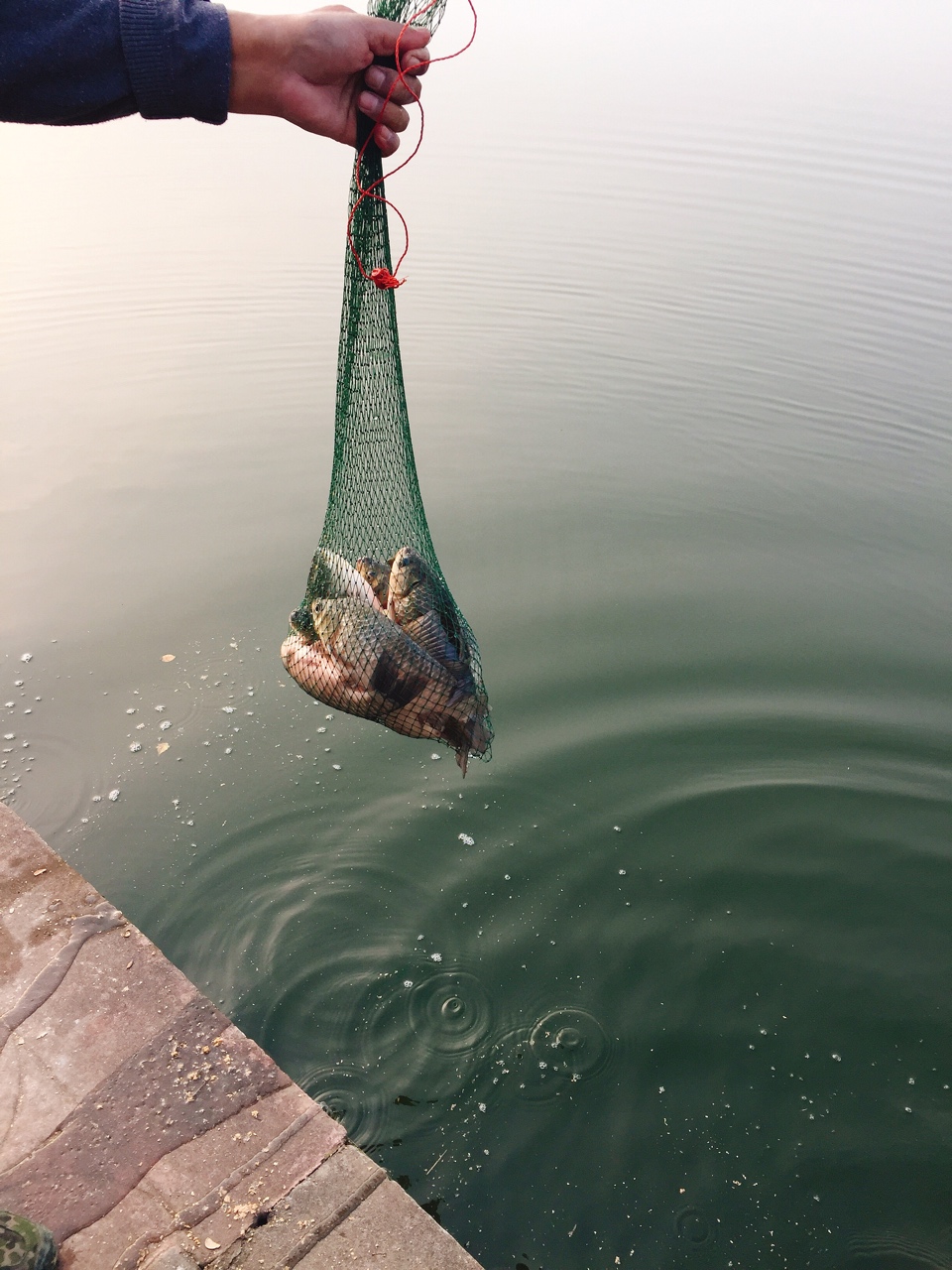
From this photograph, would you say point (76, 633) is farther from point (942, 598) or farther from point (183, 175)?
point (183, 175)

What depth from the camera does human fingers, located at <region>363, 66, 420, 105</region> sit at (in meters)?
2.60

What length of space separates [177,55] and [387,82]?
2.51ft

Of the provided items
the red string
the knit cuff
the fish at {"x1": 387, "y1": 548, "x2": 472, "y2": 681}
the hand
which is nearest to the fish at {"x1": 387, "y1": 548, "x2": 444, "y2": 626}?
the fish at {"x1": 387, "y1": 548, "x2": 472, "y2": 681}

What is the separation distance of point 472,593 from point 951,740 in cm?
296

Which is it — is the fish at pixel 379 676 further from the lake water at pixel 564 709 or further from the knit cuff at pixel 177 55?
the knit cuff at pixel 177 55

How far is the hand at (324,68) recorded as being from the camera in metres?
2.19

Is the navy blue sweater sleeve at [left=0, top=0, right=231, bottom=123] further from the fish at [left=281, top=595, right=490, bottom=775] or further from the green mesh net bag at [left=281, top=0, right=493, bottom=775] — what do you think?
the fish at [left=281, top=595, right=490, bottom=775]

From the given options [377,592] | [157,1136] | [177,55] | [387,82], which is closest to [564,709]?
[377,592]

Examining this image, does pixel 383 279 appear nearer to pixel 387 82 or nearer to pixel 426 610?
pixel 387 82

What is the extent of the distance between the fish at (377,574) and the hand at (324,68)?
1.54 m

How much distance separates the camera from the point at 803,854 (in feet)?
16.5

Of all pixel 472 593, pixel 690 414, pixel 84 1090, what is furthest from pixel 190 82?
pixel 690 414

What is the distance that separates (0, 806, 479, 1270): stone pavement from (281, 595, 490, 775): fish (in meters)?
1.24

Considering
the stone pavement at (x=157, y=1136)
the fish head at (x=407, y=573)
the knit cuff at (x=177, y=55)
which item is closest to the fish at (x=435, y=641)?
the fish head at (x=407, y=573)
